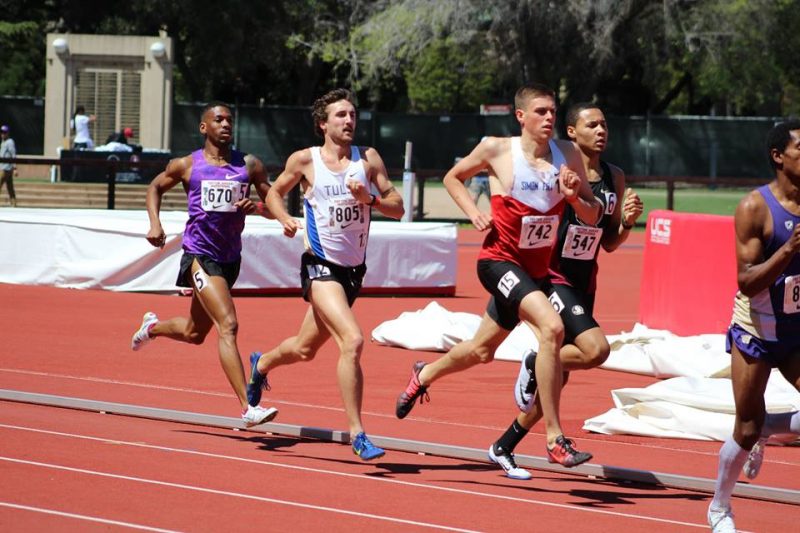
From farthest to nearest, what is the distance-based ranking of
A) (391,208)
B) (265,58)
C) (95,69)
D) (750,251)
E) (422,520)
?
(265,58) < (95,69) < (391,208) < (422,520) < (750,251)

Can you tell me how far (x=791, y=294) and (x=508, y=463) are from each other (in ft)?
7.30

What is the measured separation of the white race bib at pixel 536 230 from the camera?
834 centimetres

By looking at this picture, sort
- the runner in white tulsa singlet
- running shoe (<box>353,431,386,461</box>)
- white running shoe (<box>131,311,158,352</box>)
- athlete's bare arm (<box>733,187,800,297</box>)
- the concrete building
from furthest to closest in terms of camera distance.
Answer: the concrete building
white running shoe (<box>131,311,158,352</box>)
the runner in white tulsa singlet
running shoe (<box>353,431,386,461</box>)
athlete's bare arm (<box>733,187,800,297</box>)

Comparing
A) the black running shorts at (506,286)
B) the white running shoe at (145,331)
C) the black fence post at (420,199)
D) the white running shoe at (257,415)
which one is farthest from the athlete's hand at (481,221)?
the black fence post at (420,199)

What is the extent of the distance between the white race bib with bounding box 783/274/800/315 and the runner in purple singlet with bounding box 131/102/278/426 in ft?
12.9

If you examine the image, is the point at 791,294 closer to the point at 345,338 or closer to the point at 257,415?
the point at 345,338

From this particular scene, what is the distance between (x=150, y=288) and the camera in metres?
19.1

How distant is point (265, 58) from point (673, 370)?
45306 millimetres

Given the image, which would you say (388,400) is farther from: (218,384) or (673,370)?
(673,370)

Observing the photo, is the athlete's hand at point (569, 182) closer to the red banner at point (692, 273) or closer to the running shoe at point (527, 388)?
the running shoe at point (527, 388)

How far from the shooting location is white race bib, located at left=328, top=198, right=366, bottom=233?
29.5 feet

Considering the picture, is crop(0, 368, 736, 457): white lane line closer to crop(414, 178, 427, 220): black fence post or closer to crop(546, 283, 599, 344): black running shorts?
crop(546, 283, 599, 344): black running shorts

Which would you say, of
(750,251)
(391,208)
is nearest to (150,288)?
(391,208)

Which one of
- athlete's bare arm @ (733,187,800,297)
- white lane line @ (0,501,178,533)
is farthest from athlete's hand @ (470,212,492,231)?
white lane line @ (0,501,178,533)
